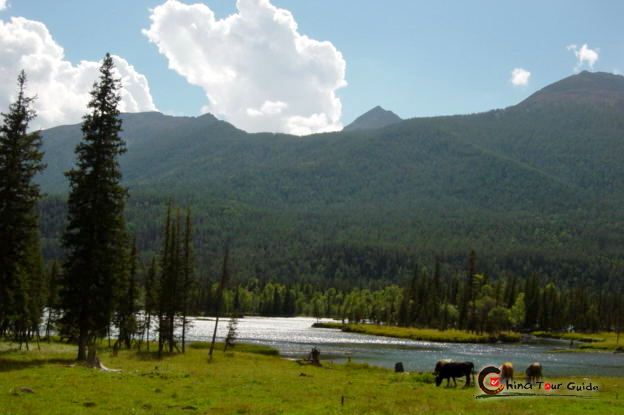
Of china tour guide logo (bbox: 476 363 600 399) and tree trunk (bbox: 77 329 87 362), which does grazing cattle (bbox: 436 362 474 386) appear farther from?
tree trunk (bbox: 77 329 87 362)

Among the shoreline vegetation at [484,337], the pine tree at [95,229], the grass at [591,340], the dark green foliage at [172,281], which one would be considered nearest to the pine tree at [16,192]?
the pine tree at [95,229]

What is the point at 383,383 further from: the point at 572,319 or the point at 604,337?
the point at 572,319

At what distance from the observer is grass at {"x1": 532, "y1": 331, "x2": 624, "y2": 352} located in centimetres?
13362

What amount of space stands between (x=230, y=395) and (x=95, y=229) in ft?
74.1

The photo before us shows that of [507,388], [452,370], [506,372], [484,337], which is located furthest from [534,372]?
[484,337]

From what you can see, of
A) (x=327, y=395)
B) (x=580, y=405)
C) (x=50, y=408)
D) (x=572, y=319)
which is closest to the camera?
(x=50, y=408)

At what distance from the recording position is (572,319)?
19412cm

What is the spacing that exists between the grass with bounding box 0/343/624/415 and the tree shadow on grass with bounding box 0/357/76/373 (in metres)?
0.07

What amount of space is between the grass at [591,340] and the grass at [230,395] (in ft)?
324

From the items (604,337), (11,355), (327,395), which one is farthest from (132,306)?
(604,337)

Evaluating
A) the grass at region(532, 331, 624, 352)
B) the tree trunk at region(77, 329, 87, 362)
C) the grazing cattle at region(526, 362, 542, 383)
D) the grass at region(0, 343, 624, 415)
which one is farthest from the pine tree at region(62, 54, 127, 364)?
the grass at region(532, 331, 624, 352)

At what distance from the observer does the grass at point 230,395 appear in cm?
2875

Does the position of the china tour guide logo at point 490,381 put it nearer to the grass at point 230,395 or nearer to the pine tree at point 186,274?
the grass at point 230,395

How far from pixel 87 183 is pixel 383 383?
29074mm
